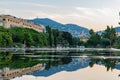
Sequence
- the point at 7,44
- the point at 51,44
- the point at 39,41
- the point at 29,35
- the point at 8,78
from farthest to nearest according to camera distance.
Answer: the point at 51,44, the point at 39,41, the point at 29,35, the point at 7,44, the point at 8,78

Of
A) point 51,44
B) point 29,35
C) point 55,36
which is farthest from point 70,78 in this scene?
point 55,36

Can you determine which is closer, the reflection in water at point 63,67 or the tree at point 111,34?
the reflection in water at point 63,67

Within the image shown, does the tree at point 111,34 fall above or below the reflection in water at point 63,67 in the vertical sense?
above

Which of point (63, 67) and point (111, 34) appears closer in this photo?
point (63, 67)

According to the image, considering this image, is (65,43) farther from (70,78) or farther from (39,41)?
(70,78)

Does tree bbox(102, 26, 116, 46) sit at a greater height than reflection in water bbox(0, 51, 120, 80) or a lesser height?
greater

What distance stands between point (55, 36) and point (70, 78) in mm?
125782

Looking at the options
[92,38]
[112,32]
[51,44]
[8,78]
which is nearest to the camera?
[8,78]

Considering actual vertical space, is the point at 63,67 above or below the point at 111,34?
below

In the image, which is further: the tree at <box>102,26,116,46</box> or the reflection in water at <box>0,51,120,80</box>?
the tree at <box>102,26,116,46</box>

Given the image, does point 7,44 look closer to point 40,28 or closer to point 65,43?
point 65,43

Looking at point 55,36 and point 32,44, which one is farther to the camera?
point 55,36

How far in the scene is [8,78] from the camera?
15.6 meters

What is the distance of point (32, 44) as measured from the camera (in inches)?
4048
